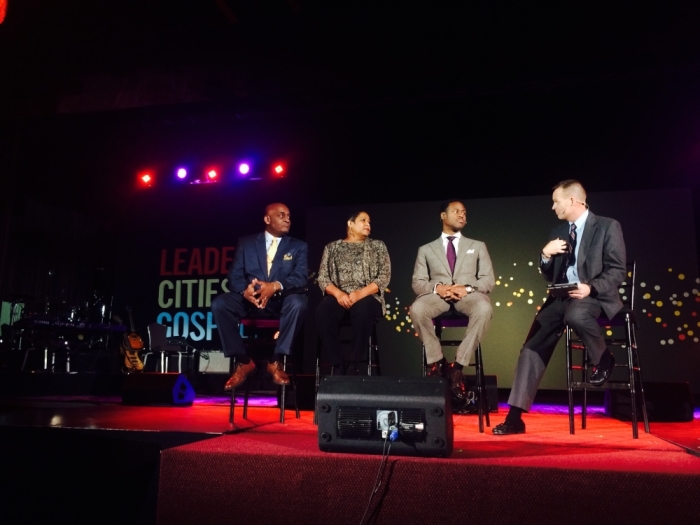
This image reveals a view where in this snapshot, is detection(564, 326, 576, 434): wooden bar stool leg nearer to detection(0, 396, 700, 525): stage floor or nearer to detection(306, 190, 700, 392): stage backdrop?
detection(0, 396, 700, 525): stage floor

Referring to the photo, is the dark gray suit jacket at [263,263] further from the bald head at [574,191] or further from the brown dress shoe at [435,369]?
the bald head at [574,191]

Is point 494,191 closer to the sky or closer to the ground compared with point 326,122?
closer to the ground

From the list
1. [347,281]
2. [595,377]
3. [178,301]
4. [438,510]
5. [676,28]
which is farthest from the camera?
[178,301]

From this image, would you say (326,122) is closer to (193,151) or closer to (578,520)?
(193,151)

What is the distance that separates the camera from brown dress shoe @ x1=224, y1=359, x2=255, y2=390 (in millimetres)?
3346

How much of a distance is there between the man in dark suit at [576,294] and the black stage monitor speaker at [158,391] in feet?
9.44

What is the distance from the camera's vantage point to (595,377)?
9.23 feet

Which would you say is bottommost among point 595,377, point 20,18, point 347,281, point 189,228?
point 595,377

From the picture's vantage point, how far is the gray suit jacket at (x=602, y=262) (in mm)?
2865

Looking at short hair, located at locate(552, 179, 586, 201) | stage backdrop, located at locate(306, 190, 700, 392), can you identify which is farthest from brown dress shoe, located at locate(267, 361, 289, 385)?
stage backdrop, located at locate(306, 190, 700, 392)

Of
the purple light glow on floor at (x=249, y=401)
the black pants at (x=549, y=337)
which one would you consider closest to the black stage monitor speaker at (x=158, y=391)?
the purple light glow on floor at (x=249, y=401)

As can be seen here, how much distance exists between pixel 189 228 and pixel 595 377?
24.1ft

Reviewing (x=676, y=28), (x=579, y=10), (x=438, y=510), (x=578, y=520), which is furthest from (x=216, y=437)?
(x=676, y=28)

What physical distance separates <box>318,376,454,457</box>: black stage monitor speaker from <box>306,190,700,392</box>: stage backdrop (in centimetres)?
452
